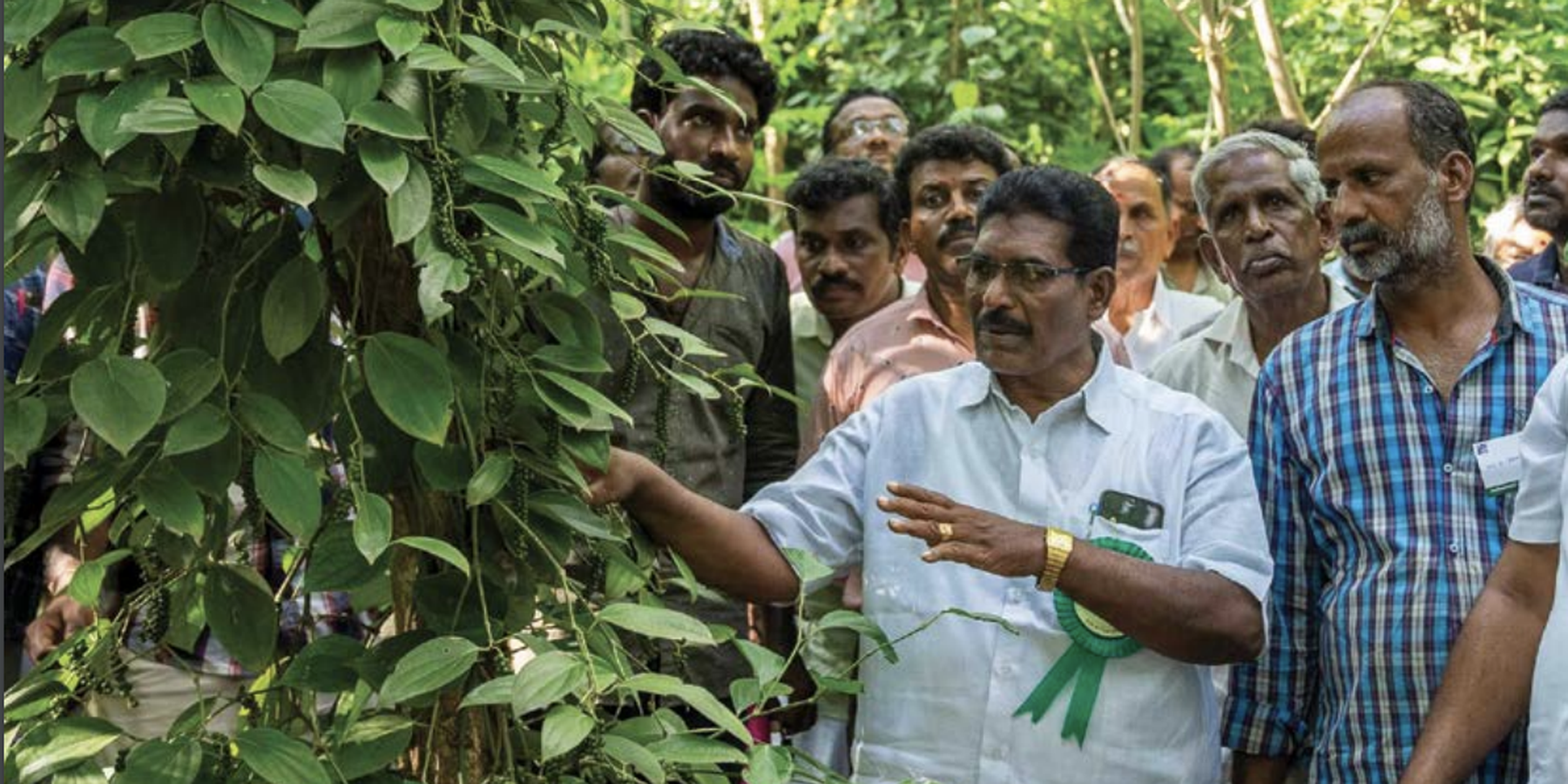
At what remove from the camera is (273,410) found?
2.09 m

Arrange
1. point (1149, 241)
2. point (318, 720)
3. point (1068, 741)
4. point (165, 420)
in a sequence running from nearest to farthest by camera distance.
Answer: point (165, 420), point (318, 720), point (1068, 741), point (1149, 241)

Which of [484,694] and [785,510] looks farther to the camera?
[785,510]

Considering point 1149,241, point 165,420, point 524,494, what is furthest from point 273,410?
point 1149,241

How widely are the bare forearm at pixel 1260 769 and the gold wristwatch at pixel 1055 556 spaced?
1.97ft

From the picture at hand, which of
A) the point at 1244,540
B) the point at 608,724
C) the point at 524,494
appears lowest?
the point at 1244,540

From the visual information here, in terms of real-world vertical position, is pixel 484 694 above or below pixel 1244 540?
above

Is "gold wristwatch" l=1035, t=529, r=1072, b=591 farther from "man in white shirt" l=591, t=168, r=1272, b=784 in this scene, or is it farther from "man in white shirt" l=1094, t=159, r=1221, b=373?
"man in white shirt" l=1094, t=159, r=1221, b=373

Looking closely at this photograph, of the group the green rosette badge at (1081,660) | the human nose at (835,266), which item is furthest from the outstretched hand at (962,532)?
the human nose at (835,266)

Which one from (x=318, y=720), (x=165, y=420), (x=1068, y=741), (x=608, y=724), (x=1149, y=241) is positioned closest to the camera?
(x=165, y=420)

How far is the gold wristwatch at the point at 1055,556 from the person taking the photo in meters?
2.98

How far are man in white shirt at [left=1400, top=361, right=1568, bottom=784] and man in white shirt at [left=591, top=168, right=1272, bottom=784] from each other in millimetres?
293

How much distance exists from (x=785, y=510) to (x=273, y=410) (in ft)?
4.09

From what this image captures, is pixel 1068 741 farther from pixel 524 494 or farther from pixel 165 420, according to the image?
pixel 165 420

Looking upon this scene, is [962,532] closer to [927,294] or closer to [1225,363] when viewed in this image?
[1225,363]
